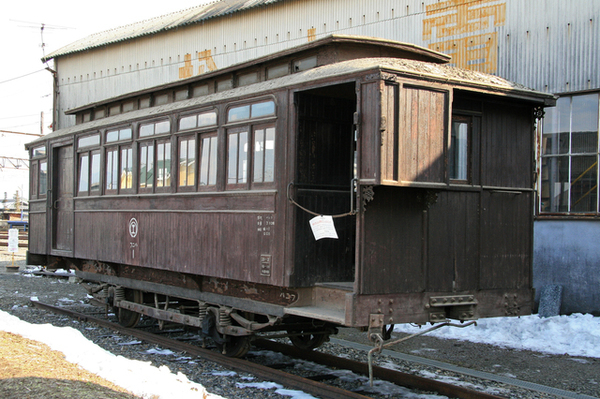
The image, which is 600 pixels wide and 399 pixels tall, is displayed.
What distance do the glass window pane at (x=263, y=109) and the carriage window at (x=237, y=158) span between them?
0.29 metres

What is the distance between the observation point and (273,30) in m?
16.2

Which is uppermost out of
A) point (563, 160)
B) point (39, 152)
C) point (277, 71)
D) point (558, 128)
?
point (277, 71)

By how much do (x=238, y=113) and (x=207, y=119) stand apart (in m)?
0.72

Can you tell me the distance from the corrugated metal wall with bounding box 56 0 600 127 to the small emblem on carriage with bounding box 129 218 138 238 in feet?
23.1

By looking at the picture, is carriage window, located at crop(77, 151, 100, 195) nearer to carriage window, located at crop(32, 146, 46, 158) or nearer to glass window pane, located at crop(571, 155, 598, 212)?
Answer: carriage window, located at crop(32, 146, 46, 158)

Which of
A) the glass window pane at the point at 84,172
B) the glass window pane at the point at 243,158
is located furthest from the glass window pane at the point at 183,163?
the glass window pane at the point at 84,172

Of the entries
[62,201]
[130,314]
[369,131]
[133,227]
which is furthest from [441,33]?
[62,201]

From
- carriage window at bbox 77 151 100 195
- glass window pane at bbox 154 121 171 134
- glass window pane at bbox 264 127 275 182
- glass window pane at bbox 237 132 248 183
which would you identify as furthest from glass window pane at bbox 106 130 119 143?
glass window pane at bbox 264 127 275 182

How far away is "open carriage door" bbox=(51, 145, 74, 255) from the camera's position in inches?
454

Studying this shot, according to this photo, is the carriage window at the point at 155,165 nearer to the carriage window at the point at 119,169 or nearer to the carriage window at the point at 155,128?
the carriage window at the point at 155,128

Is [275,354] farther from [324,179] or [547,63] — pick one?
[547,63]

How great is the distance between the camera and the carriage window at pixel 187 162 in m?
8.23

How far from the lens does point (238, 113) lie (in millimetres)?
7414

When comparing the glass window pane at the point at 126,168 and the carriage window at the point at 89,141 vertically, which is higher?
the carriage window at the point at 89,141
